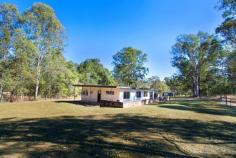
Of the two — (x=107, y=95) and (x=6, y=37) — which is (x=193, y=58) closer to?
(x=107, y=95)

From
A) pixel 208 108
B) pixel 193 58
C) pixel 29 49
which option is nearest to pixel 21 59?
pixel 29 49

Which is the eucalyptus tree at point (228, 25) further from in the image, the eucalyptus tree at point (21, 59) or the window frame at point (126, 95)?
the eucalyptus tree at point (21, 59)

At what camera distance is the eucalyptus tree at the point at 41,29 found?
33.8m

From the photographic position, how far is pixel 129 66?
67.5 metres

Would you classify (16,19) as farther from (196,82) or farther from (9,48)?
(196,82)

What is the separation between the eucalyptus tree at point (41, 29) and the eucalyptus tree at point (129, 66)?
112 feet

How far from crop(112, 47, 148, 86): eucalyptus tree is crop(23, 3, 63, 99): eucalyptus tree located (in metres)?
34.0

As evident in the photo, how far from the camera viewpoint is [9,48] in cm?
3212

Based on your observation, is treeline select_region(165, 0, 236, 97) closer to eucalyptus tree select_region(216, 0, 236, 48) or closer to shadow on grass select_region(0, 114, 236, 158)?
eucalyptus tree select_region(216, 0, 236, 48)

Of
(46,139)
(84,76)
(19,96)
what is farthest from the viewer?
(84,76)

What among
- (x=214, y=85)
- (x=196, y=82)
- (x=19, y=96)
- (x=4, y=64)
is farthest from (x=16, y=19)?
(x=214, y=85)

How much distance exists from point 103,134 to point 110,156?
3.67 meters

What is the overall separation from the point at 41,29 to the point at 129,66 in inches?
1448

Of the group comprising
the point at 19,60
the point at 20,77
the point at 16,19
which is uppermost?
the point at 16,19
